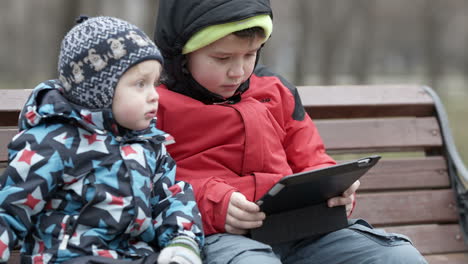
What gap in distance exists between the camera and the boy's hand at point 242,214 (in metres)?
2.30

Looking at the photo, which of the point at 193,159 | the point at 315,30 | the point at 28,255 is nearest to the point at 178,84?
the point at 193,159

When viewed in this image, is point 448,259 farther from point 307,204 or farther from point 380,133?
point 307,204

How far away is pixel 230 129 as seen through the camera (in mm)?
2543

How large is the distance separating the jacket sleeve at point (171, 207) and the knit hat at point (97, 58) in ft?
1.13

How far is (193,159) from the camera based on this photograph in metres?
2.52

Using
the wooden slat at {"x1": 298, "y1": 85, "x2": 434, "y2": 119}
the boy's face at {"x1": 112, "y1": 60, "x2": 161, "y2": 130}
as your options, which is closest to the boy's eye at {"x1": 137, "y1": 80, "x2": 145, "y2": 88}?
the boy's face at {"x1": 112, "y1": 60, "x2": 161, "y2": 130}

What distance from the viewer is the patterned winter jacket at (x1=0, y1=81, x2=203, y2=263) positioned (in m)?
2.00

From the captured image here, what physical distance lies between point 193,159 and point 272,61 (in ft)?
13.9

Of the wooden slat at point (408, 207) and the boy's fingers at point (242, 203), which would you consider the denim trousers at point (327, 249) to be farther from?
the wooden slat at point (408, 207)

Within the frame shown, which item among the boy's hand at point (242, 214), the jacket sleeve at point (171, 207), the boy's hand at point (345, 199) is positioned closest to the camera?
the jacket sleeve at point (171, 207)

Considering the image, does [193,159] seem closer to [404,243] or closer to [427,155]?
[404,243]

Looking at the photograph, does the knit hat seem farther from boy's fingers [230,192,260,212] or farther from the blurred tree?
the blurred tree

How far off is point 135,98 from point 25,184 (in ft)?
1.37

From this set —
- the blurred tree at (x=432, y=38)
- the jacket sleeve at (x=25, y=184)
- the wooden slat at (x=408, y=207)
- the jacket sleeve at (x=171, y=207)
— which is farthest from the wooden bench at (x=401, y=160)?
the blurred tree at (x=432, y=38)
